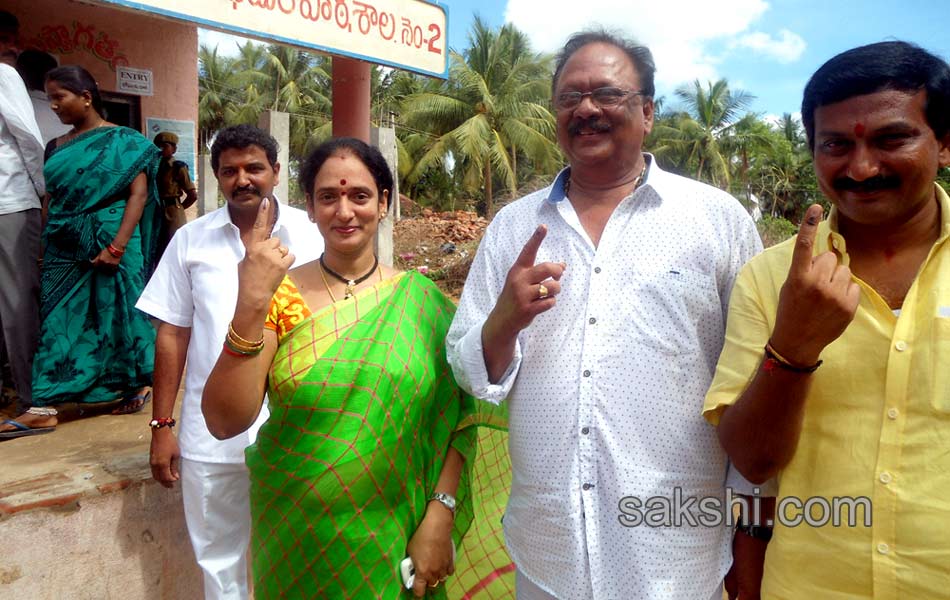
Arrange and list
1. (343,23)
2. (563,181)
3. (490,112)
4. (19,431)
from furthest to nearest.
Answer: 1. (490,112)
2. (343,23)
3. (19,431)
4. (563,181)

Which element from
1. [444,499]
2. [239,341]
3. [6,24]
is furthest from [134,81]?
[444,499]

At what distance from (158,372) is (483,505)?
1.15 meters

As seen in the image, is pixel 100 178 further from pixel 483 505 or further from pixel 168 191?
pixel 483 505

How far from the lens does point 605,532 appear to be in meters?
1.60

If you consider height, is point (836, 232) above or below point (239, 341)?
above

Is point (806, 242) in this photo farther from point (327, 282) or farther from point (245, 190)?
point (245, 190)

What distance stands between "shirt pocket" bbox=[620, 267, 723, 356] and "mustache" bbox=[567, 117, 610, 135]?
1.20 ft

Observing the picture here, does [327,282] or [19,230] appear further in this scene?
[19,230]

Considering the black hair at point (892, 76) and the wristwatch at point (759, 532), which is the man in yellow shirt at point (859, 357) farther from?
the wristwatch at point (759, 532)

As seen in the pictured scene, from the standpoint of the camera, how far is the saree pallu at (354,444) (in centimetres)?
190

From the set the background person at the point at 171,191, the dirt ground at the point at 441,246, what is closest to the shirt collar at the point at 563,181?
the background person at the point at 171,191

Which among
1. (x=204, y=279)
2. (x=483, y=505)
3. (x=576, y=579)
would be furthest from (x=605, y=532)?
(x=204, y=279)

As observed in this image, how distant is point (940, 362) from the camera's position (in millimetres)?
1230

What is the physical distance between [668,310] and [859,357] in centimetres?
41
